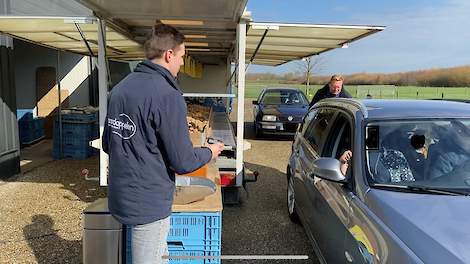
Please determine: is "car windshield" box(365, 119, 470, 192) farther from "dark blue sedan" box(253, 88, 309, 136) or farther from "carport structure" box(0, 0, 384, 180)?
"dark blue sedan" box(253, 88, 309, 136)

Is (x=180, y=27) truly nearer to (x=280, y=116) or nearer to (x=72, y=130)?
(x=72, y=130)

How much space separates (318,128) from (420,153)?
1.52 metres

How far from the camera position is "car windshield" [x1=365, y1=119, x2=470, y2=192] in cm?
283

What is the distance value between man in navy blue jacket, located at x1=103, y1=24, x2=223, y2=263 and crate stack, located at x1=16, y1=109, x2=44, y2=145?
923 centimetres

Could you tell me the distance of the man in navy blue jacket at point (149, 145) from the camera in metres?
2.12

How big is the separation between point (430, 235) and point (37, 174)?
23.6 feet

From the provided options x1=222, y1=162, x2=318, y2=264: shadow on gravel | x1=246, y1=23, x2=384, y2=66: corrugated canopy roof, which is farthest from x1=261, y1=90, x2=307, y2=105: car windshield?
x1=222, y1=162, x2=318, y2=264: shadow on gravel

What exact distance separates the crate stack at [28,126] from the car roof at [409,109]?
901cm

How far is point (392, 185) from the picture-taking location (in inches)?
108

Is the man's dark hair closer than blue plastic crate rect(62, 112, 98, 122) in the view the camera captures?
Yes

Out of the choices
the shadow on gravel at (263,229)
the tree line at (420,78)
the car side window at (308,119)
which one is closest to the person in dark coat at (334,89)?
the car side window at (308,119)

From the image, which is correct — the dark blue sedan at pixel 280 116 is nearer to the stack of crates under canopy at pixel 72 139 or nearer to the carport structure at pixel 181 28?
the carport structure at pixel 181 28

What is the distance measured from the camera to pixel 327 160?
3059mm

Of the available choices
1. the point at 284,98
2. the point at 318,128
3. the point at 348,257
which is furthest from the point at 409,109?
the point at 284,98
